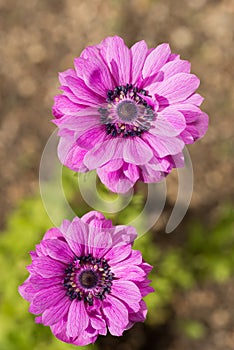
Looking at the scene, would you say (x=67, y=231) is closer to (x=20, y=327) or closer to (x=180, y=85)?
(x=180, y=85)

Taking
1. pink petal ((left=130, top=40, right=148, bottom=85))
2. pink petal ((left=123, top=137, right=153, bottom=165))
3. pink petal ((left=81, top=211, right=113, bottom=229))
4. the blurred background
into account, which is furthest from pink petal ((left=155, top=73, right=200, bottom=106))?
the blurred background

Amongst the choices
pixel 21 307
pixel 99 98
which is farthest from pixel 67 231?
pixel 21 307

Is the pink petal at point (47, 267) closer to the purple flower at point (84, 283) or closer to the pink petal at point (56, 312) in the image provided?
the purple flower at point (84, 283)

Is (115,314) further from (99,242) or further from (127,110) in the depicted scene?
(127,110)

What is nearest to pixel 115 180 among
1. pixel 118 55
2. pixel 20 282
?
pixel 118 55

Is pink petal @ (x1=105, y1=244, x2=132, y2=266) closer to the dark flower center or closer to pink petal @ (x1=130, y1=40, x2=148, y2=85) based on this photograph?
the dark flower center

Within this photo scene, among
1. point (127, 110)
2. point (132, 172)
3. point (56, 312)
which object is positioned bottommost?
point (56, 312)
